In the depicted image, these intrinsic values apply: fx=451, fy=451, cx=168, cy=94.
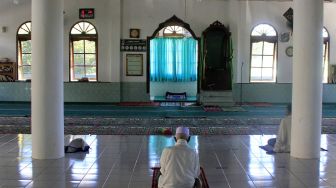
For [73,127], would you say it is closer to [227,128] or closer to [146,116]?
[146,116]

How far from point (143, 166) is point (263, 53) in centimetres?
1014

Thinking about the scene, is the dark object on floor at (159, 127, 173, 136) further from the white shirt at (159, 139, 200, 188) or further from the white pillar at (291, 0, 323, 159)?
the white shirt at (159, 139, 200, 188)

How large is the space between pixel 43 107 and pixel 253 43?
10046 millimetres

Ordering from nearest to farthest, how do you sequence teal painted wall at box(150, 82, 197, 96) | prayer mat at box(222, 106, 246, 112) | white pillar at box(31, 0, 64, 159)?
white pillar at box(31, 0, 64, 159)
prayer mat at box(222, 106, 246, 112)
teal painted wall at box(150, 82, 197, 96)

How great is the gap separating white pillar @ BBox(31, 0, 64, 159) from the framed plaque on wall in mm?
8436

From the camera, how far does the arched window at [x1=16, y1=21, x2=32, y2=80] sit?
1520 cm

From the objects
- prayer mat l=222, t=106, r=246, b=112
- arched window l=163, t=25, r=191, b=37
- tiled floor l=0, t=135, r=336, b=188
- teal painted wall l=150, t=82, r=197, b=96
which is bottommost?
tiled floor l=0, t=135, r=336, b=188

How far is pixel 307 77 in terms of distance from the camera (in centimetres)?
669

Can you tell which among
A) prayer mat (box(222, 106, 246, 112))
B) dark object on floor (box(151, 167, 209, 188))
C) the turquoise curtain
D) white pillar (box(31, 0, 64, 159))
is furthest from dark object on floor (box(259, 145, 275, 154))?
the turquoise curtain

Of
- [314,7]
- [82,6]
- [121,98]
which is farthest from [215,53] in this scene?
[314,7]

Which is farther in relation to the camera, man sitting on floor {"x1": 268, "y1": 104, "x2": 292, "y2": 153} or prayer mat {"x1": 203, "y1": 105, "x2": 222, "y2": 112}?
prayer mat {"x1": 203, "y1": 105, "x2": 222, "y2": 112}

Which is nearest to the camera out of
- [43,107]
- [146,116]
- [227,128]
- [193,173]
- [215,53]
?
[193,173]

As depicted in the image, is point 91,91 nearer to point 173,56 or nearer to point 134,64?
point 134,64

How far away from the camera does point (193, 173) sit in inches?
161
